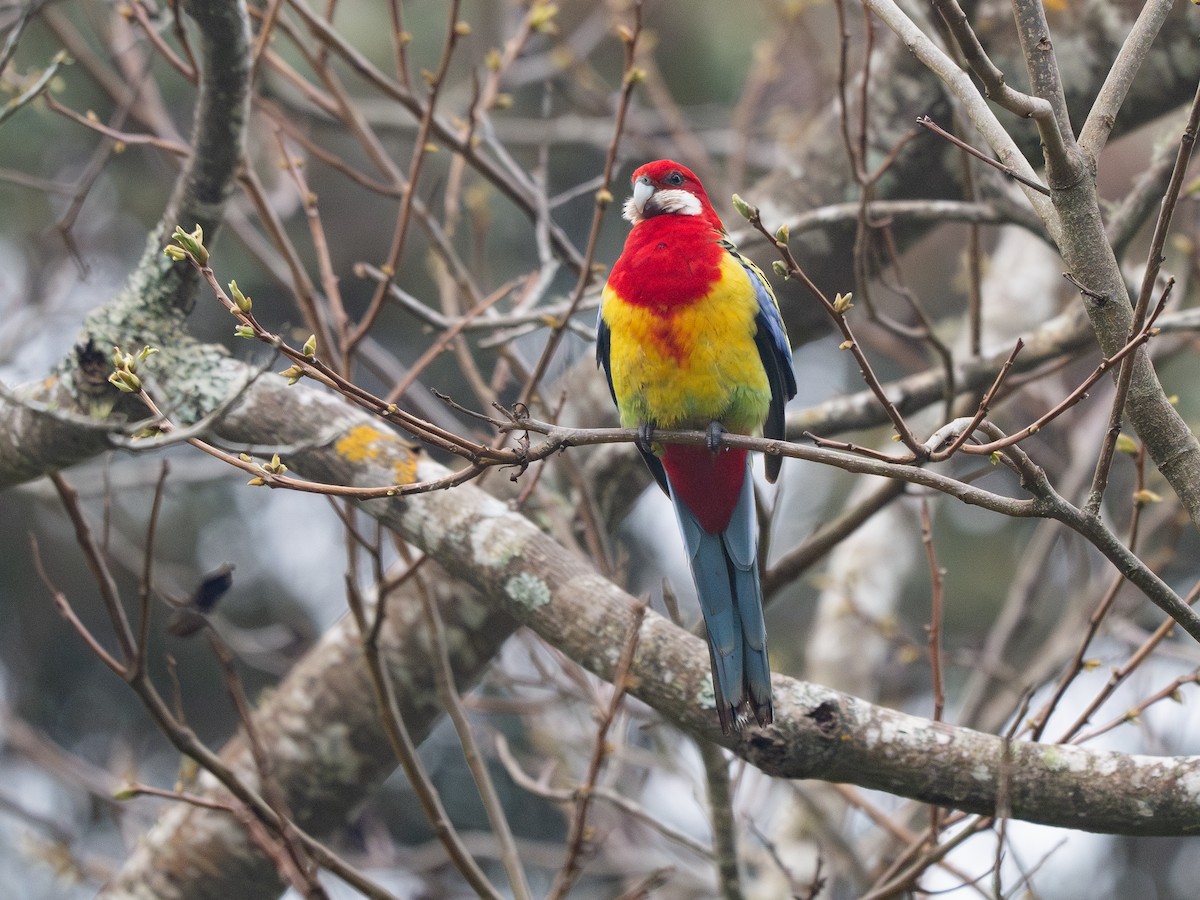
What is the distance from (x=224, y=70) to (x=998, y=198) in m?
2.22

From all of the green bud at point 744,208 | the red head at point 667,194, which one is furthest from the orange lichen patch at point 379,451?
the green bud at point 744,208

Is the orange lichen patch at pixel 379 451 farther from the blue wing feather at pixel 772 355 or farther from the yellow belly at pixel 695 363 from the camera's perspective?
the blue wing feather at pixel 772 355

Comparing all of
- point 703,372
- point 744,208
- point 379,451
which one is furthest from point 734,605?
point 744,208

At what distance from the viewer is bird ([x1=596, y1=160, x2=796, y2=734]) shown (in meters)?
2.90

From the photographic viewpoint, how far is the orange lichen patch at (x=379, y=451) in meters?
2.78

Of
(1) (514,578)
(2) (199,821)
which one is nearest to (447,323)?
(1) (514,578)

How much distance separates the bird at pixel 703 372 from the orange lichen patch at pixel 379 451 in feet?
2.05

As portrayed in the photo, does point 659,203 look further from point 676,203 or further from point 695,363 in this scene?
point 695,363

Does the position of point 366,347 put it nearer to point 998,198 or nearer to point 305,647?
point 305,647

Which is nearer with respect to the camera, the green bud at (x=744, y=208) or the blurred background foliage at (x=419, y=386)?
the green bud at (x=744, y=208)

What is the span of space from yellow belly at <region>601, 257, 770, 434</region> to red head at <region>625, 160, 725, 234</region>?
474 mm

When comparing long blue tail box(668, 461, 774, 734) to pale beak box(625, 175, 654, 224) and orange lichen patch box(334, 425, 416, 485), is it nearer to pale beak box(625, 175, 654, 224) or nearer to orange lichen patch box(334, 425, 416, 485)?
orange lichen patch box(334, 425, 416, 485)

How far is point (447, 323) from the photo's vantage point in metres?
3.17

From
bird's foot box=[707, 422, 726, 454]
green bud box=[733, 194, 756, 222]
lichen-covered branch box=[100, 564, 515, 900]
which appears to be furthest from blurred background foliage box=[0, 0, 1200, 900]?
green bud box=[733, 194, 756, 222]
